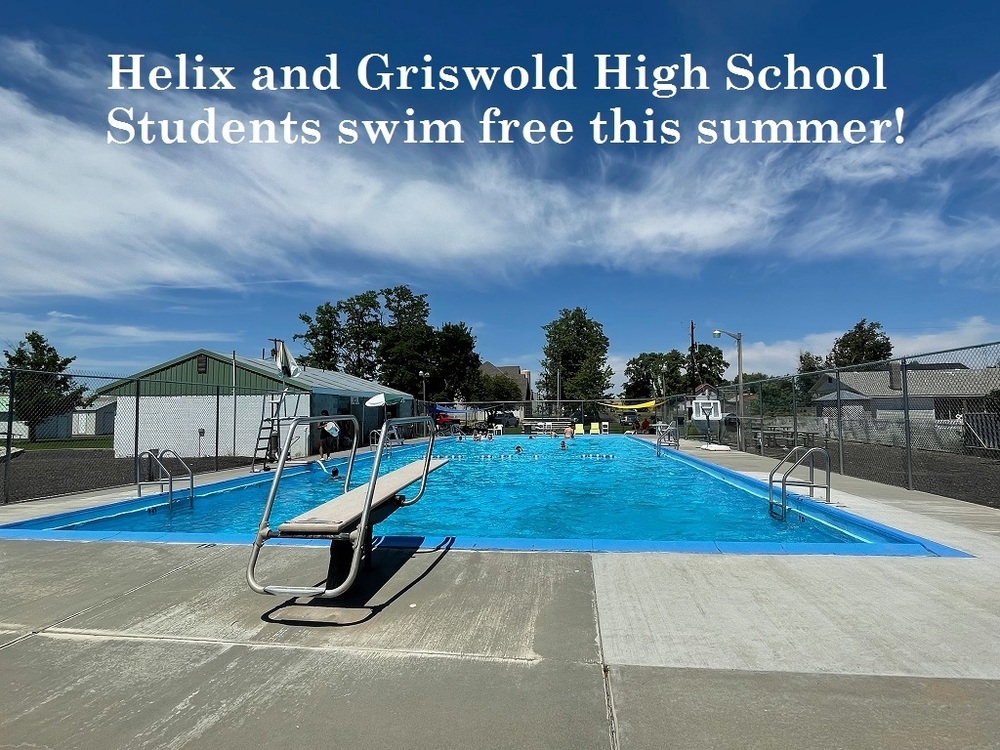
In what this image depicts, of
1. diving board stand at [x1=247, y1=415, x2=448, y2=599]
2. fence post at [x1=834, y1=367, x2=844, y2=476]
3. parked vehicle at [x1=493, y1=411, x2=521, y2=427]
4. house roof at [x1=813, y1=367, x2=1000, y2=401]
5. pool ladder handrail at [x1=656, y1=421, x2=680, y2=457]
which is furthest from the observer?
parked vehicle at [x1=493, y1=411, x2=521, y2=427]

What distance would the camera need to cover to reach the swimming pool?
6102 millimetres

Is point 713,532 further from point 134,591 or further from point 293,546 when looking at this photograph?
point 134,591

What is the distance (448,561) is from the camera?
5.31m

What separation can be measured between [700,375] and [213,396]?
231 ft

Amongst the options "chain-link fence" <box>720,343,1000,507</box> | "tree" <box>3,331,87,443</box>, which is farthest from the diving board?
"tree" <box>3,331,87,443</box>

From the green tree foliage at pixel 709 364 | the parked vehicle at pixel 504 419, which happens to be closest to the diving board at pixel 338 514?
the parked vehicle at pixel 504 419

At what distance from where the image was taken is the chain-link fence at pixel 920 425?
920 centimetres

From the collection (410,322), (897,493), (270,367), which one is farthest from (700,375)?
(897,493)

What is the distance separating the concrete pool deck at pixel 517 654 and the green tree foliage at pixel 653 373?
223ft

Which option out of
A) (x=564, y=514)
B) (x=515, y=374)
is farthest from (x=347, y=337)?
(x=564, y=514)

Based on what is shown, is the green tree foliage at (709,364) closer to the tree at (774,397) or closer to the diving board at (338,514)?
the tree at (774,397)

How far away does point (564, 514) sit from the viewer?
10.7 m

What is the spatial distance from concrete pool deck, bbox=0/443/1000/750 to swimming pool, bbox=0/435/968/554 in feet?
2.02

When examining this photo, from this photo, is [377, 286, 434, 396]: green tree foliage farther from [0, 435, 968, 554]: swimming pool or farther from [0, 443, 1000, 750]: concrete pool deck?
[0, 443, 1000, 750]: concrete pool deck
